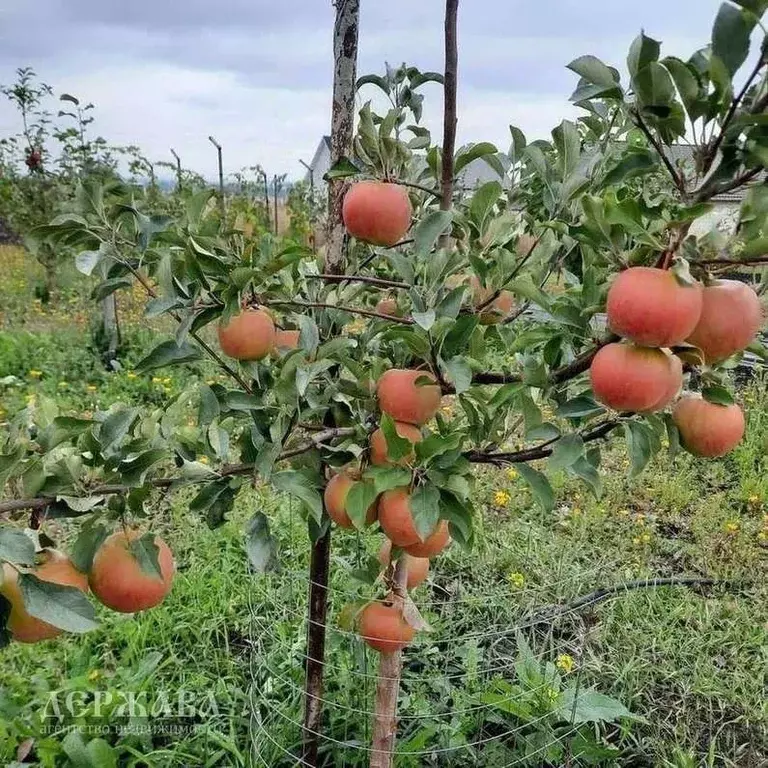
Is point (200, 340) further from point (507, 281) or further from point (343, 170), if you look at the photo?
point (507, 281)

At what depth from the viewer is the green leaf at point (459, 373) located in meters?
0.83

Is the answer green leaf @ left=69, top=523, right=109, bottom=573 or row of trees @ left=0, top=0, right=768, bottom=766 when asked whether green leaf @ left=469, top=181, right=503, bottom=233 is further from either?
green leaf @ left=69, top=523, right=109, bottom=573

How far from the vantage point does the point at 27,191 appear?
18.2 feet

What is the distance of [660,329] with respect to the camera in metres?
Answer: 0.67

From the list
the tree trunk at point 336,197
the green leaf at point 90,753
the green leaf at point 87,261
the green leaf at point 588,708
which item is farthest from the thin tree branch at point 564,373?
the green leaf at point 90,753

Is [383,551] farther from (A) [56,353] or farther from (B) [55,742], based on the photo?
(A) [56,353]

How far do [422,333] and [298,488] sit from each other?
235 millimetres

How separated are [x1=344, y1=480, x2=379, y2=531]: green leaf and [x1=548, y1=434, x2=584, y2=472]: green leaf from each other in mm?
205

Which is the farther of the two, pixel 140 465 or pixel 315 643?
pixel 315 643

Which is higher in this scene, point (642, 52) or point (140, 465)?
point (642, 52)

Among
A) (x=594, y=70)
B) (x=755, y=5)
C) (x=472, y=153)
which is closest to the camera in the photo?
(x=755, y=5)

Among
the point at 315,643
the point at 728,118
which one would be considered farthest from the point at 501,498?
the point at 728,118

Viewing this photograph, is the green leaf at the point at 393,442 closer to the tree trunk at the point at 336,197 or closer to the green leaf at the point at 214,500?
the green leaf at the point at 214,500

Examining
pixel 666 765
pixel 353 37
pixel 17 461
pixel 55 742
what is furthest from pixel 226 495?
pixel 666 765
